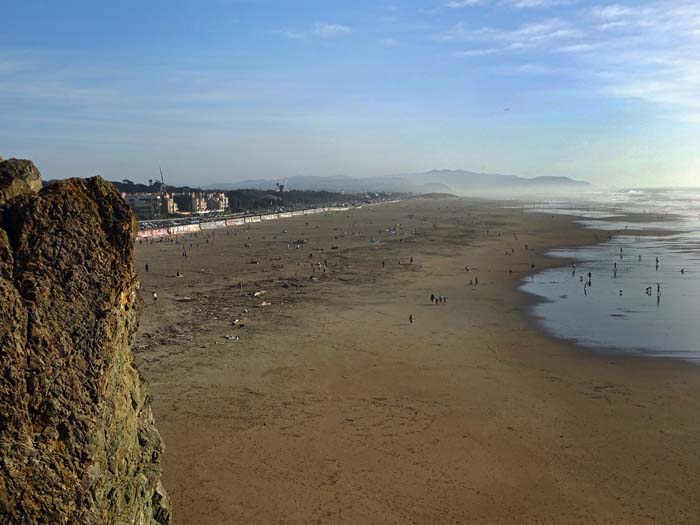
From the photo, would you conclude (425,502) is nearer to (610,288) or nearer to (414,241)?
(610,288)

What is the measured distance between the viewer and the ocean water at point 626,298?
2517cm

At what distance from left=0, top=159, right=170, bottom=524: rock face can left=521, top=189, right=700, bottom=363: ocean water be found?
21.9 meters

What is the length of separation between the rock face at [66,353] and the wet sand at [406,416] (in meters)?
5.89

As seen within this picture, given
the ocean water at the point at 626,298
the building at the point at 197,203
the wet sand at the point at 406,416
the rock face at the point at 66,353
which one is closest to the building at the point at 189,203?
the building at the point at 197,203

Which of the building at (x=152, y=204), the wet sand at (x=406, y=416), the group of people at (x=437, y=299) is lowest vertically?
the wet sand at (x=406, y=416)

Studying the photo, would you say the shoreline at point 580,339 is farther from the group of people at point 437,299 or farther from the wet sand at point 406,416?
the group of people at point 437,299

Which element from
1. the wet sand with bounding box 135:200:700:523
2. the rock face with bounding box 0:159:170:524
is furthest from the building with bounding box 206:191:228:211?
the rock face with bounding box 0:159:170:524

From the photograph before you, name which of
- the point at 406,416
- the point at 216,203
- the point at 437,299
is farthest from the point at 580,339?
the point at 216,203

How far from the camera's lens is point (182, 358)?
72.0 ft

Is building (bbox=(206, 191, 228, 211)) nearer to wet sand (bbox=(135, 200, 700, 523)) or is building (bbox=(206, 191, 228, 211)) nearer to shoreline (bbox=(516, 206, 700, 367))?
shoreline (bbox=(516, 206, 700, 367))

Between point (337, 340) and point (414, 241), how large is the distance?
150 feet

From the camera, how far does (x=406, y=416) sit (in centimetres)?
1678

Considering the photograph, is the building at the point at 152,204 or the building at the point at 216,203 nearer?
the building at the point at 152,204

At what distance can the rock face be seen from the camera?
569 centimetres
